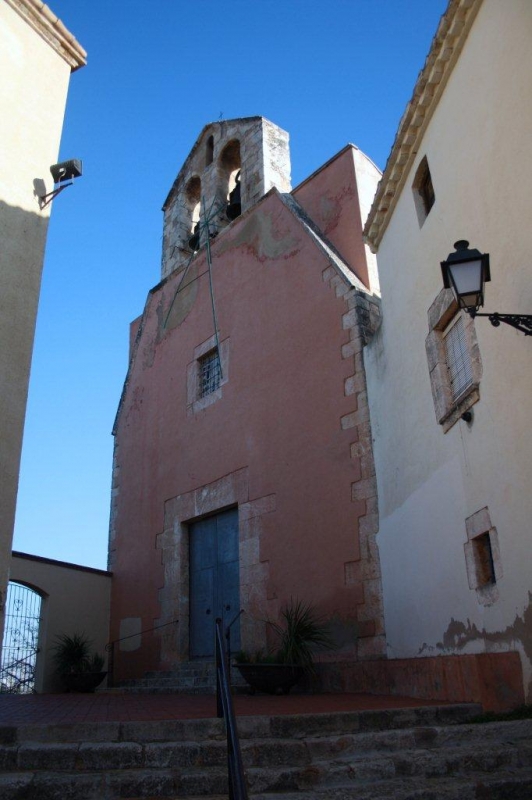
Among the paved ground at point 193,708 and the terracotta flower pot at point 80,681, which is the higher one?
the terracotta flower pot at point 80,681

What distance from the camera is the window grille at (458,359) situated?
5586 mm

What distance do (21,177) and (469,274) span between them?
4659 millimetres

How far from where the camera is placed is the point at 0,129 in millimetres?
6727

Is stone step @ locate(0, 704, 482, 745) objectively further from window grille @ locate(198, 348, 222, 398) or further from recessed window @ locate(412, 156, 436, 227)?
window grille @ locate(198, 348, 222, 398)

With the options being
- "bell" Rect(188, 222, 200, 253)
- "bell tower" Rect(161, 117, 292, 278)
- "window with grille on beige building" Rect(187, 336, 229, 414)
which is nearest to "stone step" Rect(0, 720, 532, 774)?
"window with grille on beige building" Rect(187, 336, 229, 414)

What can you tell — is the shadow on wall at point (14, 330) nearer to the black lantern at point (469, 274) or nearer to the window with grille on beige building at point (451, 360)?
the window with grille on beige building at point (451, 360)

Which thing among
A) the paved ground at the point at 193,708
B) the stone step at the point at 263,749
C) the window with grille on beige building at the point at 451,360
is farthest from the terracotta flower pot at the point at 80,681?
the window with grille on beige building at the point at 451,360

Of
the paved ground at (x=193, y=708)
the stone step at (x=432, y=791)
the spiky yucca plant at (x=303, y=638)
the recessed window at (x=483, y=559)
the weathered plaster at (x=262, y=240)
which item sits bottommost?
the stone step at (x=432, y=791)

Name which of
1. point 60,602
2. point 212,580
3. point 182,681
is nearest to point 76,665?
point 60,602

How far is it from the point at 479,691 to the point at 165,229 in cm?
1026

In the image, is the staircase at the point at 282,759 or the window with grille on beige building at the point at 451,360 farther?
the window with grille on beige building at the point at 451,360

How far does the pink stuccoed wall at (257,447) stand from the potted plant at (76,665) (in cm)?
57

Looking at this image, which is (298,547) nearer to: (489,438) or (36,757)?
(489,438)

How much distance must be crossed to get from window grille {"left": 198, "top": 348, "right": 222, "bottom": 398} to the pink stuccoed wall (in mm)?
223
